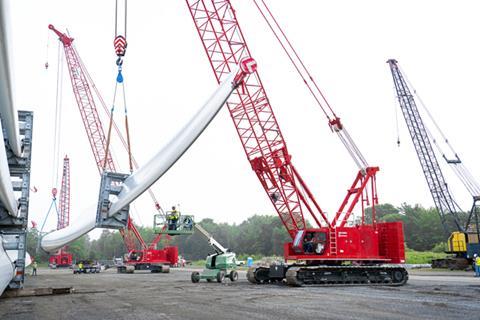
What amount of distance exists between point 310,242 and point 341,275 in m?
2.37

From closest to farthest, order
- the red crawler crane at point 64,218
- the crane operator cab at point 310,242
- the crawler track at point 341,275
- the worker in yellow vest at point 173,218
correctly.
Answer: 1. the crawler track at point 341,275
2. the crane operator cab at point 310,242
3. the worker in yellow vest at point 173,218
4. the red crawler crane at point 64,218

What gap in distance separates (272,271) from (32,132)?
1458 cm

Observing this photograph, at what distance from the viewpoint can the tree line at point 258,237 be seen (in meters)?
92.3

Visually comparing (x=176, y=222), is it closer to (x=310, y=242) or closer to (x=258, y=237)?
(x=310, y=242)

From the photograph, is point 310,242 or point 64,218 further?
point 64,218

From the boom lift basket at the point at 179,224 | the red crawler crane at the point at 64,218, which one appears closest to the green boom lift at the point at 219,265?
the boom lift basket at the point at 179,224

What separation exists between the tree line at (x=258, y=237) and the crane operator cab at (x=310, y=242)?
41.9 meters

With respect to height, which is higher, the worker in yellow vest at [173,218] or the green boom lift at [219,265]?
the worker in yellow vest at [173,218]

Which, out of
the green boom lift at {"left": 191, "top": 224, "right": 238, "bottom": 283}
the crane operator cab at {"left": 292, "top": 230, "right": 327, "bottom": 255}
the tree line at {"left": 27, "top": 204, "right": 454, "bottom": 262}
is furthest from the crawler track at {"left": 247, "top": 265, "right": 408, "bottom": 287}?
the tree line at {"left": 27, "top": 204, "right": 454, "bottom": 262}

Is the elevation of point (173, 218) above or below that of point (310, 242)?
above

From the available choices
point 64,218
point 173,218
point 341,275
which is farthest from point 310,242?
point 64,218

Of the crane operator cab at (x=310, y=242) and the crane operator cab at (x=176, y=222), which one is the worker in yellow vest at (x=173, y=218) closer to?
the crane operator cab at (x=176, y=222)

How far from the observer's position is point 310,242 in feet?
78.3

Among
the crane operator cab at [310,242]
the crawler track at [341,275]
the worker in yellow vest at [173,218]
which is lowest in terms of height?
the crawler track at [341,275]
